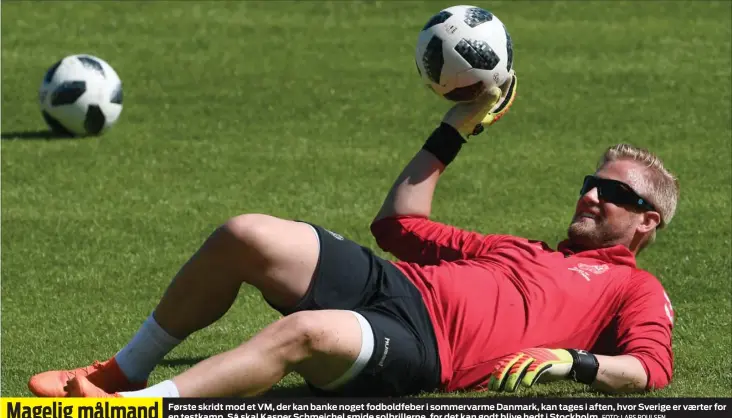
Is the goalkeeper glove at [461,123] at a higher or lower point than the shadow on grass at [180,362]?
higher

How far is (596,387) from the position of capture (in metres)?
5.96

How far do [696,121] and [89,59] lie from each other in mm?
6116

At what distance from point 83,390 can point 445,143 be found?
8.81ft

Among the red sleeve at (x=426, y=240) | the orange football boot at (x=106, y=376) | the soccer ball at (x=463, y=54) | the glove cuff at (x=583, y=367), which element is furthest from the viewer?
the soccer ball at (x=463, y=54)

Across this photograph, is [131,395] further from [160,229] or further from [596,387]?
[160,229]

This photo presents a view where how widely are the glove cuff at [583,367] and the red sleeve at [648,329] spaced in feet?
1.17

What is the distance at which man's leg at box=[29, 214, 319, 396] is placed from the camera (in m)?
5.86

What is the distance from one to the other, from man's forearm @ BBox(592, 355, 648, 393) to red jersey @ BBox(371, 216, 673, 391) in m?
0.06

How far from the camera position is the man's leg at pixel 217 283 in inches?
231

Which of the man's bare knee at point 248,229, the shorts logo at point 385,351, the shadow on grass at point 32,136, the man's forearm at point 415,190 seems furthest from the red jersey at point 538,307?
the shadow on grass at point 32,136

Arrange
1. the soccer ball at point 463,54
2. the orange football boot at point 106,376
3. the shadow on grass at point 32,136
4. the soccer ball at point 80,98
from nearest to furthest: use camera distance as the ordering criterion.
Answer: the orange football boot at point 106,376 → the soccer ball at point 463,54 → the soccer ball at point 80,98 → the shadow on grass at point 32,136

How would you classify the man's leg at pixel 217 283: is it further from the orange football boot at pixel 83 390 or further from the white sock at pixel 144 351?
the orange football boot at pixel 83 390

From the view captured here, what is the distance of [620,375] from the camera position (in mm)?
5934

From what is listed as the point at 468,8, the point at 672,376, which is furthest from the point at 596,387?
the point at 468,8
